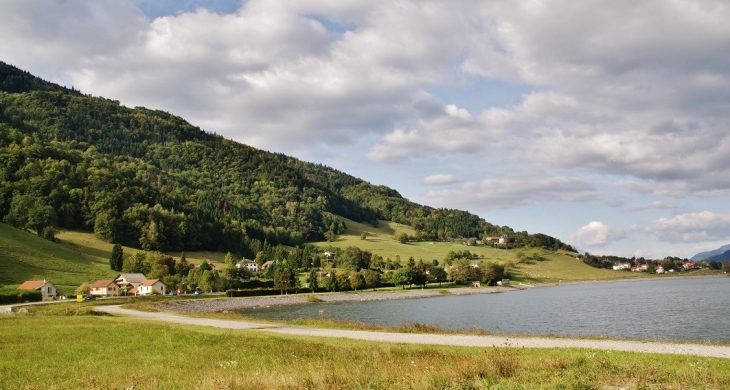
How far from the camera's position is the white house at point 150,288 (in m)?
84.7

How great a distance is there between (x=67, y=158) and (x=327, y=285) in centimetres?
10583

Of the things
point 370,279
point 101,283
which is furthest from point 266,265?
point 101,283

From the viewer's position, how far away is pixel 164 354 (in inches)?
672

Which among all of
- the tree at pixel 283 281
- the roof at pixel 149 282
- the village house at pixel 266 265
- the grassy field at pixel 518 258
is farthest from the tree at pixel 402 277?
the roof at pixel 149 282

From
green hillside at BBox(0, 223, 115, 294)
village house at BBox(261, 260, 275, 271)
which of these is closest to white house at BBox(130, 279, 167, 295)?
green hillside at BBox(0, 223, 115, 294)

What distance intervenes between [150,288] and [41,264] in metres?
17.4

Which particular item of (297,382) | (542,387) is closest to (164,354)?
(297,382)

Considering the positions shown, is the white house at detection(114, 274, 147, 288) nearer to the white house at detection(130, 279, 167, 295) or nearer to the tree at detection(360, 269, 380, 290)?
the white house at detection(130, 279, 167, 295)

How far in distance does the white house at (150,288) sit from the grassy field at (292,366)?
2584 inches

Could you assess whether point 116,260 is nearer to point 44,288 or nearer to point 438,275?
point 44,288

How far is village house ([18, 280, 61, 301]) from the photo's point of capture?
67500mm

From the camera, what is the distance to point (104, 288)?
80.2 meters

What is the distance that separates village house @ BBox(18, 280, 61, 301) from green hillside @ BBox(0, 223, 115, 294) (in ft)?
15.2

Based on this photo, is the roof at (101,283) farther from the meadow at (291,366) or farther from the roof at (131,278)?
the meadow at (291,366)
